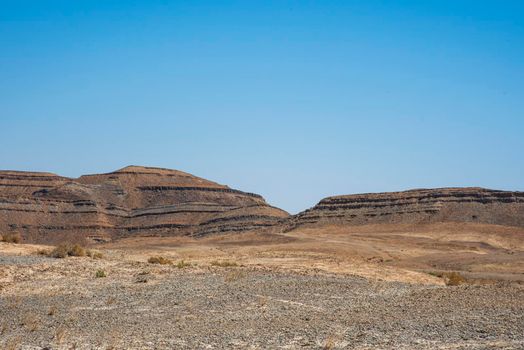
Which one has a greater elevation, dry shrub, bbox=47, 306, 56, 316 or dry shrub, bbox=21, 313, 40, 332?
dry shrub, bbox=47, 306, 56, 316

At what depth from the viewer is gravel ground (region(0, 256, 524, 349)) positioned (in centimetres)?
1530

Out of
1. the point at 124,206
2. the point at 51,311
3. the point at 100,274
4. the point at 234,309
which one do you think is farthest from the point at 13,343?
the point at 124,206

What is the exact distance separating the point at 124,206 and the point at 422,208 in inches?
2163

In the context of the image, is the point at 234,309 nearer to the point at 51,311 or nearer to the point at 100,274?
the point at 51,311

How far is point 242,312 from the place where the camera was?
19547mm

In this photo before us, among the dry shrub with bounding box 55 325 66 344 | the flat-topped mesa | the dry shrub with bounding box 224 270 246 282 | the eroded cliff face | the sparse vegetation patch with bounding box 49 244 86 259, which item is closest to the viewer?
the dry shrub with bounding box 55 325 66 344

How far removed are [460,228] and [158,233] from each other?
1754 inches

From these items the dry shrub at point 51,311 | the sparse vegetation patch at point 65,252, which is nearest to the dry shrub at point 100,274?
the sparse vegetation patch at point 65,252

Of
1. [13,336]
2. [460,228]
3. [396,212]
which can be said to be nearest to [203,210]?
[396,212]

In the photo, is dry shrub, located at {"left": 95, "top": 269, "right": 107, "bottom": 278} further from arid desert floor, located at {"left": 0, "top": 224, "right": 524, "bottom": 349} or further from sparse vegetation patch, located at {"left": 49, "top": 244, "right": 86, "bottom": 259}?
sparse vegetation patch, located at {"left": 49, "top": 244, "right": 86, "bottom": 259}

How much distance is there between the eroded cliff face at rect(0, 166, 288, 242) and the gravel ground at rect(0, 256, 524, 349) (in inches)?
2954

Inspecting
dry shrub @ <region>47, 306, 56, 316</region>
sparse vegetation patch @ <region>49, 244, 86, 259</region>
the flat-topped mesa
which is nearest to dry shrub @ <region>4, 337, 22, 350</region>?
dry shrub @ <region>47, 306, 56, 316</region>

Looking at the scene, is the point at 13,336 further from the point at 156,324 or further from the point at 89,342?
the point at 156,324

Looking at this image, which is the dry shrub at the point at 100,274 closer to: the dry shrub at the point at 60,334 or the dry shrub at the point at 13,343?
the dry shrub at the point at 60,334
